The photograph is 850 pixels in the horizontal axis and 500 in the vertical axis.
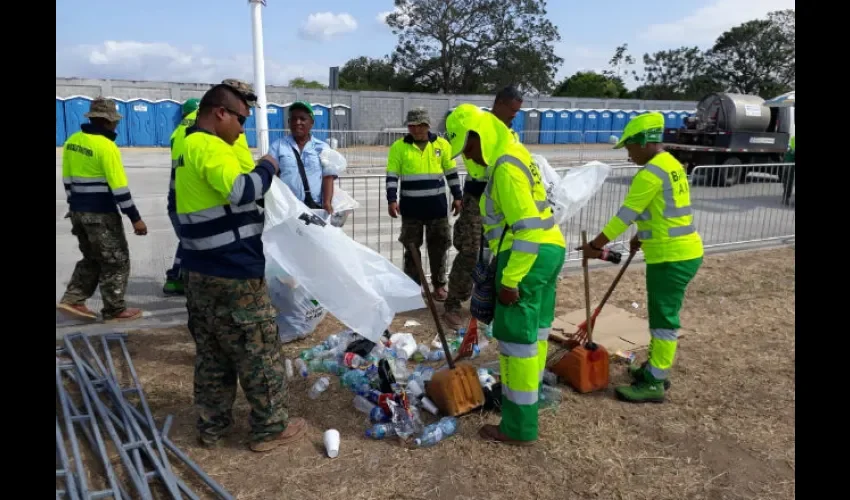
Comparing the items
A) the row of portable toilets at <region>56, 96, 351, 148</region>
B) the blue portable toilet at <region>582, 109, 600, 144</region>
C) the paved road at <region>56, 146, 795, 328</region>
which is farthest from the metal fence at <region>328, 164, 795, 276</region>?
the blue portable toilet at <region>582, 109, 600, 144</region>

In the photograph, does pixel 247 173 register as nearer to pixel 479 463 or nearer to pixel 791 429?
pixel 479 463

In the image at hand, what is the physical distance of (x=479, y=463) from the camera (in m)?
3.29

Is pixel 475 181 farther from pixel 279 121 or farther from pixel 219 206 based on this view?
pixel 279 121

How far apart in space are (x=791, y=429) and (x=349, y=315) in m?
2.92

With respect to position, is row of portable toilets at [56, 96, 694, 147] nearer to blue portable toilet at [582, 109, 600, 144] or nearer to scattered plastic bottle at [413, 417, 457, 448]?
blue portable toilet at [582, 109, 600, 144]

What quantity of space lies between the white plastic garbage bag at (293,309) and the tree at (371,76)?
44.4 meters

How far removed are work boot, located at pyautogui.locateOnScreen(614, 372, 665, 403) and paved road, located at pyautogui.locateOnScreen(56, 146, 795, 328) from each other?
296cm

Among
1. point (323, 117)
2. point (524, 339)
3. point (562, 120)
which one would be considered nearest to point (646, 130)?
point (524, 339)

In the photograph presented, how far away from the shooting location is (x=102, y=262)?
5.05 m

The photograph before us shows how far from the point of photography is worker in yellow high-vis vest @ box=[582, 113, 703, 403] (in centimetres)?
383
